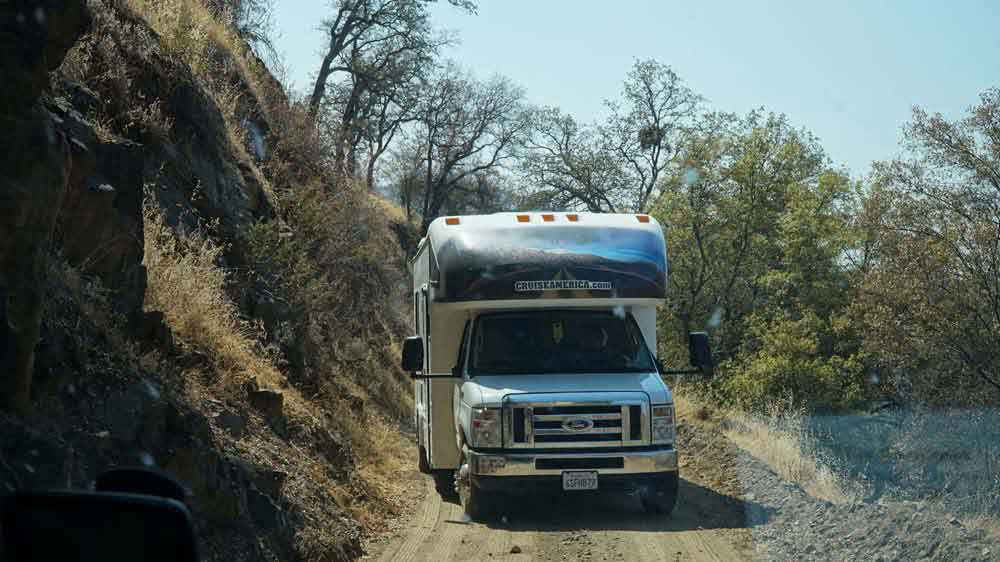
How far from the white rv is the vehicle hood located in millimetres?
21

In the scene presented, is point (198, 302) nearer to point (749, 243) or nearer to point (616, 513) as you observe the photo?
point (616, 513)

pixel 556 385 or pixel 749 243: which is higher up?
pixel 749 243

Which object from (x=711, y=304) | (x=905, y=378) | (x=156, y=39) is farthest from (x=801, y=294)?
(x=156, y=39)

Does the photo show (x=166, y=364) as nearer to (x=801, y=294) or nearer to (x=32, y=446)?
(x=32, y=446)

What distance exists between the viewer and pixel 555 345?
472 inches

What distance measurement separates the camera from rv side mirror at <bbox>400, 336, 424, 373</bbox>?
1207 centimetres

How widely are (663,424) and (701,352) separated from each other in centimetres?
124

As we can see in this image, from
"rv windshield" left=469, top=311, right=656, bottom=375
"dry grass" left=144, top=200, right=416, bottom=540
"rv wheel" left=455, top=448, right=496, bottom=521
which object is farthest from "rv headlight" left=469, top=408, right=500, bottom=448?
"dry grass" left=144, top=200, right=416, bottom=540

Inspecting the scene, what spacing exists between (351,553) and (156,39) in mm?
9288

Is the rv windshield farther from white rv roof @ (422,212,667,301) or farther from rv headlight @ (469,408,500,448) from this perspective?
rv headlight @ (469,408,500,448)

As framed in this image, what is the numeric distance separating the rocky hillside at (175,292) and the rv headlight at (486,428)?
4.57 feet

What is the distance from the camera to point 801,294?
3186 cm

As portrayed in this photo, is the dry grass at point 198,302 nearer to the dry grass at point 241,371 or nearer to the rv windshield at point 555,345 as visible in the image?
the dry grass at point 241,371

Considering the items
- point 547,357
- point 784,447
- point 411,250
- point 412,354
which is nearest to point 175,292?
point 412,354
